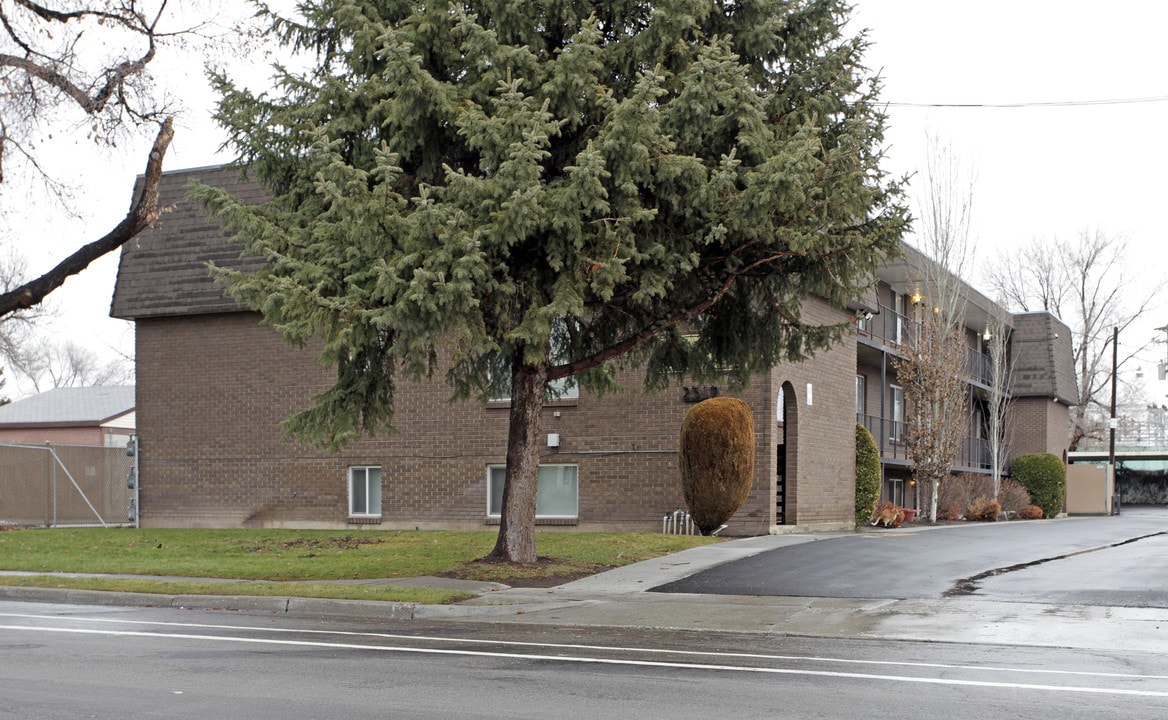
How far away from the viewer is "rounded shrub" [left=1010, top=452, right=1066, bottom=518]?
4041 centimetres

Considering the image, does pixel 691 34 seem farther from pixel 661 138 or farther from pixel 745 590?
pixel 745 590

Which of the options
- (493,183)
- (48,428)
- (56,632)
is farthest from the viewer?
(48,428)

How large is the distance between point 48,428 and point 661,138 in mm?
39538

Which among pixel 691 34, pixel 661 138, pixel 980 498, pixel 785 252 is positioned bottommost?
pixel 980 498

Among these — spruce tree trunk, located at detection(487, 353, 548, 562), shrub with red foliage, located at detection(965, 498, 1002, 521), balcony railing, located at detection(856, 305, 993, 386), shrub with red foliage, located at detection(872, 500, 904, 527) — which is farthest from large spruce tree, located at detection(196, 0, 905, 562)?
shrub with red foliage, located at detection(965, 498, 1002, 521)

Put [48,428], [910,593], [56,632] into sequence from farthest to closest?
1. [48,428]
2. [910,593]
3. [56,632]

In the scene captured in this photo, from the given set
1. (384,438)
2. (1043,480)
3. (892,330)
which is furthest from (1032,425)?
(384,438)

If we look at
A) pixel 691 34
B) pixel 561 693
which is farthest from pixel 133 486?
pixel 561 693

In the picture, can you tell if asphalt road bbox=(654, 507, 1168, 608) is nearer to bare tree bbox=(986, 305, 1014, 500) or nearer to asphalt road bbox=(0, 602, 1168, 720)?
asphalt road bbox=(0, 602, 1168, 720)

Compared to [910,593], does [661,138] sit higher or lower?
higher

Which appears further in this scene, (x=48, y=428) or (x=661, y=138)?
(x=48, y=428)

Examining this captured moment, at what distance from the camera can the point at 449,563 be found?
1725 cm

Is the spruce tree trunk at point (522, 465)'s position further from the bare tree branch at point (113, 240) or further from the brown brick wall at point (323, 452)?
the bare tree branch at point (113, 240)

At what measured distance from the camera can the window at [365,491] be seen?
85.6 feet
